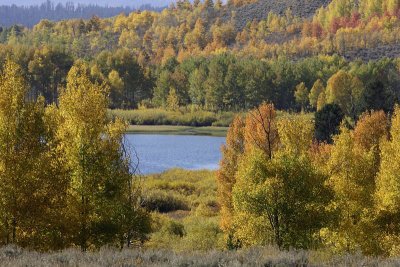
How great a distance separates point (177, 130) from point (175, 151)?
3577 centimetres

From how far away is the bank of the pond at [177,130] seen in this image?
13482cm

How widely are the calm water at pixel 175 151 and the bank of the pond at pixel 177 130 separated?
4710mm

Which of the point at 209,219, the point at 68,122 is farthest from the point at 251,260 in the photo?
the point at 209,219

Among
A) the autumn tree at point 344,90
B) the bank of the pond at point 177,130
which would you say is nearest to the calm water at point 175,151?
the bank of the pond at point 177,130

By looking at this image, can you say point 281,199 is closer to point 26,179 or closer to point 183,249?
point 183,249

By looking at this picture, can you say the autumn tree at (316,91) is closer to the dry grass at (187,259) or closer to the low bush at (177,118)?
the low bush at (177,118)

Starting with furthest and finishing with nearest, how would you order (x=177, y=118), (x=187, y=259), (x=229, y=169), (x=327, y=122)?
(x=177, y=118) → (x=327, y=122) → (x=229, y=169) → (x=187, y=259)

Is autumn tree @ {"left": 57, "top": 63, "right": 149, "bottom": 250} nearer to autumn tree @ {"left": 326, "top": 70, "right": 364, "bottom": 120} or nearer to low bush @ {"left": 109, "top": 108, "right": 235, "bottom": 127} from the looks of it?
autumn tree @ {"left": 326, "top": 70, "right": 364, "bottom": 120}

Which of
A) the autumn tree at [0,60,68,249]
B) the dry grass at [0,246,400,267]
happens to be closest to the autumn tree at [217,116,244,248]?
the autumn tree at [0,60,68,249]

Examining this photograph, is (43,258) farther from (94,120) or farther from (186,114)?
(186,114)

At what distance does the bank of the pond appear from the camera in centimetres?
13482

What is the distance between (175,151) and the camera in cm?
10281

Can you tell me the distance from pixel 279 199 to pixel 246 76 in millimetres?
130382

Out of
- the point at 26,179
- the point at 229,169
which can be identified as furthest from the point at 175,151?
the point at 26,179
